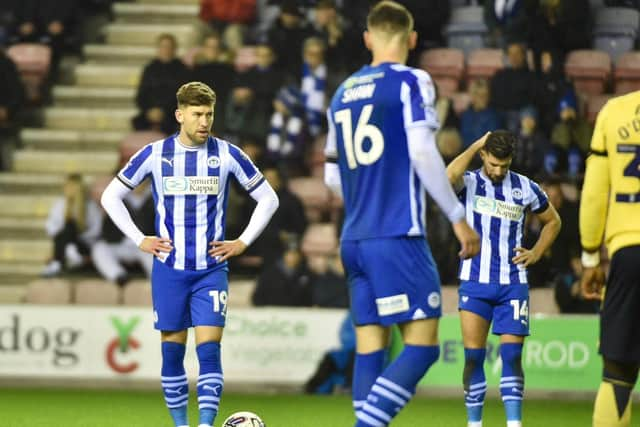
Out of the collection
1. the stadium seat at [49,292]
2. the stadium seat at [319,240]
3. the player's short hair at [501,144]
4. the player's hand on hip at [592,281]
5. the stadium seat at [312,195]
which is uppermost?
the player's short hair at [501,144]

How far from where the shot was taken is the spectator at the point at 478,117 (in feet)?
45.4

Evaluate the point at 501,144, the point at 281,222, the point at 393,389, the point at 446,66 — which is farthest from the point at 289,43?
the point at 393,389

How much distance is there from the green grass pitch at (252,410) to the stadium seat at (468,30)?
471 centimetres

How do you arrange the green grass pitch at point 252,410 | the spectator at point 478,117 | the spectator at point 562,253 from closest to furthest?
the green grass pitch at point 252,410, the spectator at point 562,253, the spectator at point 478,117

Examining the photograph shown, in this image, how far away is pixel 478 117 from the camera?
1390cm

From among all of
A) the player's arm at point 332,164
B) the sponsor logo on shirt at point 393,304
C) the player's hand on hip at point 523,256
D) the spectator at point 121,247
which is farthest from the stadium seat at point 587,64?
the sponsor logo on shirt at point 393,304

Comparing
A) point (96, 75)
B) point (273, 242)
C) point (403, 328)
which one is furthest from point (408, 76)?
point (96, 75)

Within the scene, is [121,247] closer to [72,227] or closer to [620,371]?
[72,227]

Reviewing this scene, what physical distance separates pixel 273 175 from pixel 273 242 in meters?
0.66

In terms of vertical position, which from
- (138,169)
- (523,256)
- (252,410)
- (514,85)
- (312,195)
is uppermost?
(514,85)

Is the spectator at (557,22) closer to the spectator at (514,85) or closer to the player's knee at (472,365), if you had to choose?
the spectator at (514,85)

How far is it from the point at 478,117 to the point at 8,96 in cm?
524

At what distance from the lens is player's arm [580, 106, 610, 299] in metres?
5.70

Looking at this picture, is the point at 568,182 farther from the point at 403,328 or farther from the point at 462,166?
the point at 403,328
